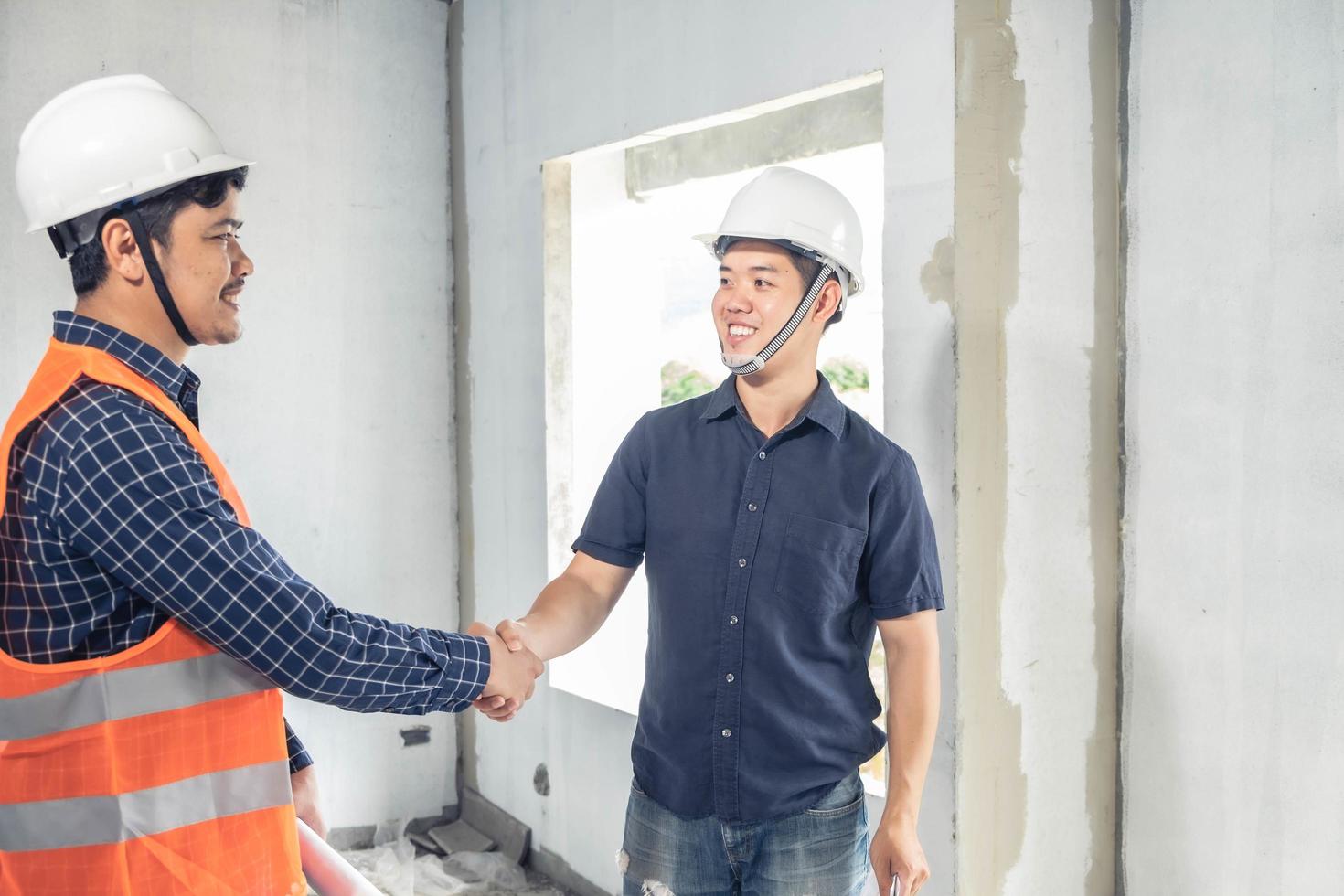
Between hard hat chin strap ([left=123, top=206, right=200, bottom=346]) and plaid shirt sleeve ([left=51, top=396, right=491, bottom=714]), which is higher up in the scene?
hard hat chin strap ([left=123, top=206, right=200, bottom=346])

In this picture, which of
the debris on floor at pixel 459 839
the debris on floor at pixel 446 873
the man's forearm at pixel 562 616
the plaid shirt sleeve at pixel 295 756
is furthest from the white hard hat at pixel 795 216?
the debris on floor at pixel 459 839

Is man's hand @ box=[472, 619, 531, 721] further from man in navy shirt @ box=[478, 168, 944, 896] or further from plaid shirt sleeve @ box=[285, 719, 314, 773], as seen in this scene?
plaid shirt sleeve @ box=[285, 719, 314, 773]

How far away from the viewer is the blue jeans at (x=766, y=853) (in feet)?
5.61

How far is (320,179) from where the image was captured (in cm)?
386

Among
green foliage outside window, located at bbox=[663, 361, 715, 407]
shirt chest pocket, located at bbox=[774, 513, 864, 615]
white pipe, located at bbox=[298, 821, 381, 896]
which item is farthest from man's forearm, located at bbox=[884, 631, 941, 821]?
green foliage outside window, located at bbox=[663, 361, 715, 407]

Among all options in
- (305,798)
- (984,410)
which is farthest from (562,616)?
(984,410)

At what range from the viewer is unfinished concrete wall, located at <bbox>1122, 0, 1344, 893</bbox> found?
210cm

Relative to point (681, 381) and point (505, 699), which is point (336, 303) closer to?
point (505, 699)

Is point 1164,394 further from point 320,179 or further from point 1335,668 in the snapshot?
point 320,179

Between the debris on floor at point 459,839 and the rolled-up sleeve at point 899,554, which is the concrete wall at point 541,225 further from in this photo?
the rolled-up sleeve at point 899,554

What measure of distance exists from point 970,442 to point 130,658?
162 centimetres

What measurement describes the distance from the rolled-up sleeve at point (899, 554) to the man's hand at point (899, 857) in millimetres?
349

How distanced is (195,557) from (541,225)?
2473mm

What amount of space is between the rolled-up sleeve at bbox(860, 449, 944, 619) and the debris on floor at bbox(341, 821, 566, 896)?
7.46 feet
